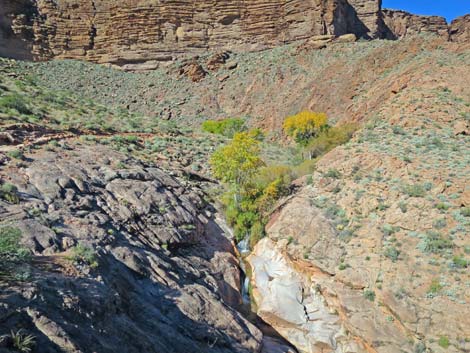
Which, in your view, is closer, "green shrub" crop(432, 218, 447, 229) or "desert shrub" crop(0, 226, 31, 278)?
"desert shrub" crop(0, 226, 31, 278)

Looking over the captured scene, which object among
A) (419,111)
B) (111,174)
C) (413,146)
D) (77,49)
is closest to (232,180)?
(111,174)

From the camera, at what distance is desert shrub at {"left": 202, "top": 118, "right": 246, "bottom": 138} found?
3812 centimetres

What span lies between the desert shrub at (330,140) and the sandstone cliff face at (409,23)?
59.4m

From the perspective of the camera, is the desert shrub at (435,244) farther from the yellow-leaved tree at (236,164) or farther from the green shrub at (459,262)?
the yellow-leaved tree at (236,164)

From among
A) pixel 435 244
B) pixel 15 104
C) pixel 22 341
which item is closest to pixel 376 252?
pixel 435 244

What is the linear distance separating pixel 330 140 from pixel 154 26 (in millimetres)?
39132

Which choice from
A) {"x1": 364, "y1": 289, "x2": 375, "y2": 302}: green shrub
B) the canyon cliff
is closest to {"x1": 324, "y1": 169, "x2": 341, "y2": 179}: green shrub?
{"x1": 364, "y1": 289, "x2": 375, "y2": 302}: green shrub

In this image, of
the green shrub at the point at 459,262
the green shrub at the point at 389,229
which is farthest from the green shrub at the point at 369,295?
the green shrub at the point at 459,262

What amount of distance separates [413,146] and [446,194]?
4681mm

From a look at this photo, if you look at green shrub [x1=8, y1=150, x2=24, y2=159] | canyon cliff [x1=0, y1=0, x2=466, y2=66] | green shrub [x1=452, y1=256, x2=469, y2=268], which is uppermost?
canyon cliff [x1=0, y1=0, x2=466, y2=66]

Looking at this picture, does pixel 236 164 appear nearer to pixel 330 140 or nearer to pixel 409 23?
pixel 330 140

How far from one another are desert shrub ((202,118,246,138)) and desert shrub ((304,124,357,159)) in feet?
39.9

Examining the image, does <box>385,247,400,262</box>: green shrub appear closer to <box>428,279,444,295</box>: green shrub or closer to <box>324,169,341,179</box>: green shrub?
<box>428,279,444,295</box>: green shrub

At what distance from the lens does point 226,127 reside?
38.6 meters
